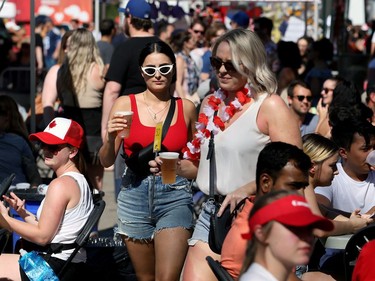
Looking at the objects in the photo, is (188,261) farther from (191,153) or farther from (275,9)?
(275,9)

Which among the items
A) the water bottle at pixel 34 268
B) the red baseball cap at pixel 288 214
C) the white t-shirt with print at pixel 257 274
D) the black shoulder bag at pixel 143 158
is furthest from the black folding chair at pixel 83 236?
the red baseball cap at pixel 288 214

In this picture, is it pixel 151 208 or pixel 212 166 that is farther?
pixel 151 208

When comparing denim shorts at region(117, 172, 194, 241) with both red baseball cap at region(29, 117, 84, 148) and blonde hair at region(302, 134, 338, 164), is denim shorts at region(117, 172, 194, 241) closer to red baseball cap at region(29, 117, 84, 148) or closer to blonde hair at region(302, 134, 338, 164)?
red baseball cap at region(29, 117, 84, 148)

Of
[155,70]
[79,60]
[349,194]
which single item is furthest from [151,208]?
[79,60]

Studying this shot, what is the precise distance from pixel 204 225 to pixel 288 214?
1.70 m

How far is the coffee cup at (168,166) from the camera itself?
476 cm

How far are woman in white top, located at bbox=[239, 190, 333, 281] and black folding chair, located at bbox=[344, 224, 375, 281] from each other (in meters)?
1.49

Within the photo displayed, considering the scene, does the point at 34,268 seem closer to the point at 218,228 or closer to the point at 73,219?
the point at 73,219

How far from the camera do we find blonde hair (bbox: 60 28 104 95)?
844 centimetres

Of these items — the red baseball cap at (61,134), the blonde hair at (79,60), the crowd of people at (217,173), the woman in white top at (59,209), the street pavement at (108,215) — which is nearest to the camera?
the crowd of people at (217,173)

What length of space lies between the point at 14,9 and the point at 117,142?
14567 mm

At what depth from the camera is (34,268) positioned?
4.92 m

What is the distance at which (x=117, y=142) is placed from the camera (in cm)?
526

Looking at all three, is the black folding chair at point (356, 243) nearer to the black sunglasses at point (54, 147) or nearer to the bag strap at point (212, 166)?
the bag strap at point (212, 166)
